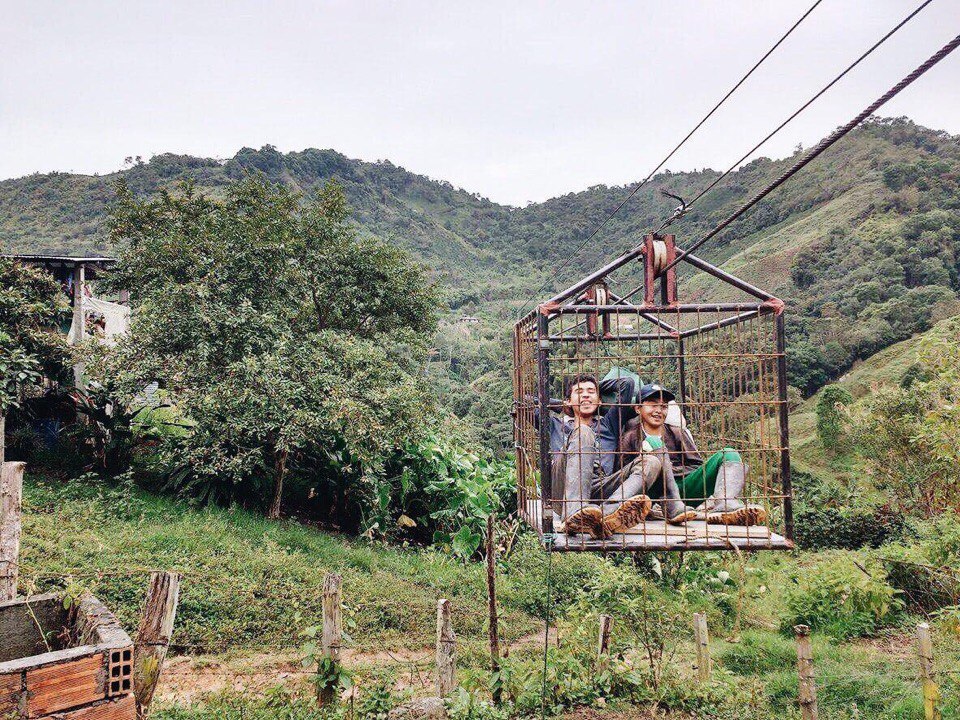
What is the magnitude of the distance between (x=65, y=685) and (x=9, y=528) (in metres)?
1.29

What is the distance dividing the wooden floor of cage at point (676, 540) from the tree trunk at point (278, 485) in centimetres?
664

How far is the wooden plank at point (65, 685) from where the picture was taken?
2.70 metres

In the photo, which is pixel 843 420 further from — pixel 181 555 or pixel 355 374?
pixel 181 555

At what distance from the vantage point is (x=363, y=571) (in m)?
8.06

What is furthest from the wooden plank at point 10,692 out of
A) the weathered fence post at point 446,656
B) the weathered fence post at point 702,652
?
the weathered fence post at point 702,652

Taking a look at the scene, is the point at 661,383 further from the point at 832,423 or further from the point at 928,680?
the point at 832,423

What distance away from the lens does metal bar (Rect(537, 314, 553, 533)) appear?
8.94 ft

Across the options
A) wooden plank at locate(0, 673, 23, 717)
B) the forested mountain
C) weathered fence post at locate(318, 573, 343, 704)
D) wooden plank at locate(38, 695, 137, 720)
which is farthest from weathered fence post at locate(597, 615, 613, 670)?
the forested mountain

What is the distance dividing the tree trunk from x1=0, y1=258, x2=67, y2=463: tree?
293 cm

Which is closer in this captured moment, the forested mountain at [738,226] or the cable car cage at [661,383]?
the cable car cage at [661,383]

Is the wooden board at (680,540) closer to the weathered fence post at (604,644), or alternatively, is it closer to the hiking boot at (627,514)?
the hiking boot at (627,514)

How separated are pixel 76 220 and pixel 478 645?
29.7 meters

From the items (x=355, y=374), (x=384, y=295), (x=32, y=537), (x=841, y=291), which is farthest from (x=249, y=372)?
(x=841, y=291)

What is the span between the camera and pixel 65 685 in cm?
277
